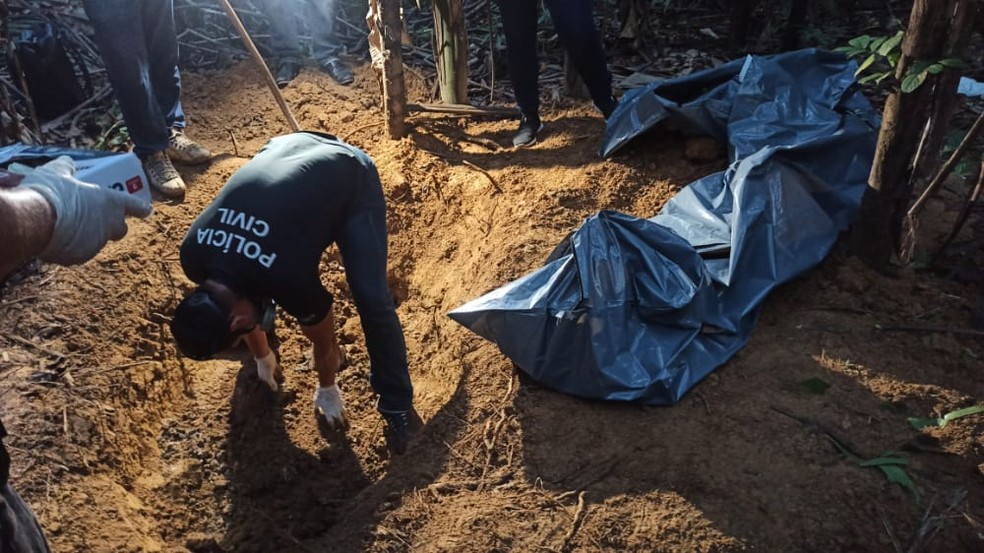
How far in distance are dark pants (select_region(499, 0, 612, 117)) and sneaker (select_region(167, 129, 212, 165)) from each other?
1994mm

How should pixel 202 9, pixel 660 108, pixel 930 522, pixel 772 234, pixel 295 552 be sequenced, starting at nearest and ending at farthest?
pixel 930 522 < pixel 295 552 < pixel 772 234 < pixel 660 108 < pixel 202 9

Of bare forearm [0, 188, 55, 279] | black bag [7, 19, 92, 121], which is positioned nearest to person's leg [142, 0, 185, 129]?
black bag [7, 19, 92, 121]

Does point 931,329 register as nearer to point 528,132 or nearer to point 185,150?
point 528,132

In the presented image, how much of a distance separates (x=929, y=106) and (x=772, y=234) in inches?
30.1

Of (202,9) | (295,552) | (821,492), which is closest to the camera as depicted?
(821,492)

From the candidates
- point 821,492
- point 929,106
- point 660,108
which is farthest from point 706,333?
point 660,108

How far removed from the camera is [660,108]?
3.95m

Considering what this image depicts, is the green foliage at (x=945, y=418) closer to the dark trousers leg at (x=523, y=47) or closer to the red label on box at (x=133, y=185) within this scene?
the dark trousers leg at (x=523, y=47)

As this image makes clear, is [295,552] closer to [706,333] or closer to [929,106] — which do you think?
[706,333]

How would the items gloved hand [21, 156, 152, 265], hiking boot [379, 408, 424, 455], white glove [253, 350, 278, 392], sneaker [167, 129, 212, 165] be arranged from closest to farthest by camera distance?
gloved hand [21, 156, 152, 265]
hiking boot [379, 408, 424, 455]
white glove [253, 350, 278, 392]
sneaker [167, 129, 212, 165]

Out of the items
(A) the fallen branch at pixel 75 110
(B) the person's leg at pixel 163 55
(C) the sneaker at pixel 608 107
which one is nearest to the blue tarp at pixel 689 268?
(C) the sneaker at pixel 608 107

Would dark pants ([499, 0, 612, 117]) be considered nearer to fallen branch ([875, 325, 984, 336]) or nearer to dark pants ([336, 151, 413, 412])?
dark pants ([336, 151, 413, 412])

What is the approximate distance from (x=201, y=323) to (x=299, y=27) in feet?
15.7

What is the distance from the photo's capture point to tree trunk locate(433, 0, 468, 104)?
15.7 ft
